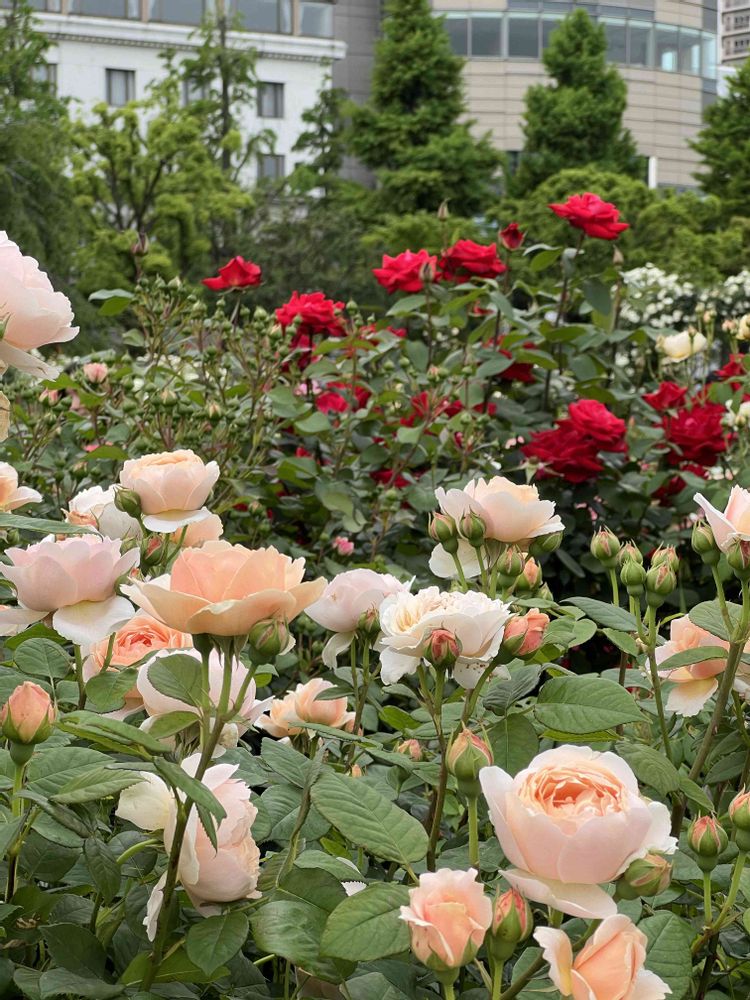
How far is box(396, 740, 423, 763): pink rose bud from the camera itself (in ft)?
2.73

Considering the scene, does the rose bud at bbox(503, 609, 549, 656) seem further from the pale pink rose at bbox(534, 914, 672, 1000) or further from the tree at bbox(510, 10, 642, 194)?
the tree at bbox(510, 10, 642, 194)

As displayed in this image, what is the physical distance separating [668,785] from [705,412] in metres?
1.84

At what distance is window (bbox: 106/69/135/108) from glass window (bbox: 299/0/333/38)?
394 centimetres

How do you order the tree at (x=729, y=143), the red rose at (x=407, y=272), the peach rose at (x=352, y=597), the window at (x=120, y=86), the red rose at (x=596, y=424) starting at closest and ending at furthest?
1. the peach rose at (x=352, y=597)
2. the red rose at (x=596, y=424)
3. the red rose at (x=407, y=272)
4. the tree at (x=729, y=143)
5. the window at (x=120, y=86)

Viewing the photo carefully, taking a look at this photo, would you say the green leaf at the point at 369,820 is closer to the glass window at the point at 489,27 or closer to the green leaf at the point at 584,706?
the green leaf at the point at 584,706

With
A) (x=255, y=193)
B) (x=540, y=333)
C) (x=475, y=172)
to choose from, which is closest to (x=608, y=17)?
(x=475, y=172)

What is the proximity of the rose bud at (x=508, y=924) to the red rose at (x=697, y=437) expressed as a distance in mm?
1973

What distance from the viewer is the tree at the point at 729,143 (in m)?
19.5

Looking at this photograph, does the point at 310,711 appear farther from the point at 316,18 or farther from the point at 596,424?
the point at 316,18

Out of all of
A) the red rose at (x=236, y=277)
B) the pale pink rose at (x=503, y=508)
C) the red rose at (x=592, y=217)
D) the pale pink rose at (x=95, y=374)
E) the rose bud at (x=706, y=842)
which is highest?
the red rose at (x=592, y=217)

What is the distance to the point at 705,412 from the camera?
2422 mm

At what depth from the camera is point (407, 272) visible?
2.54 m

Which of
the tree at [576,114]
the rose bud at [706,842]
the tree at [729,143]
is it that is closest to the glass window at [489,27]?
the tree at [576,114]

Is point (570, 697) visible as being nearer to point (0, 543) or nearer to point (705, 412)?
point (0, 543)
